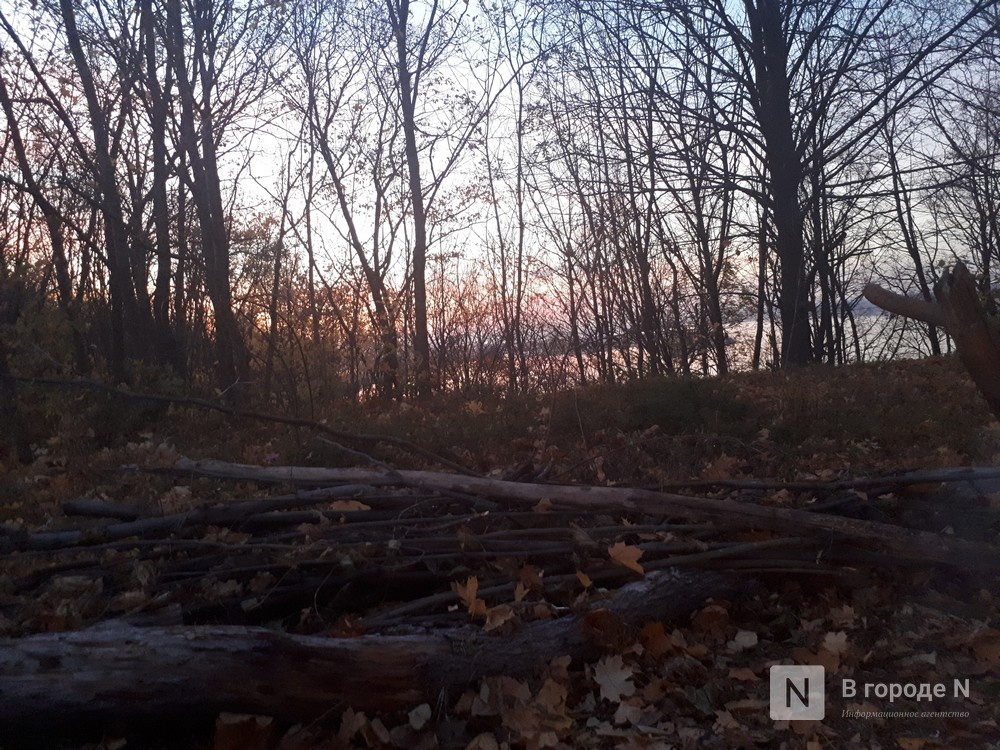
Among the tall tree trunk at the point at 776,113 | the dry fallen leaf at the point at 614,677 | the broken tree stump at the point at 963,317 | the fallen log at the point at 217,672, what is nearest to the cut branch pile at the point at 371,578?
the fallen log at the point at 217,672

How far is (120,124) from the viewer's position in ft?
48.6

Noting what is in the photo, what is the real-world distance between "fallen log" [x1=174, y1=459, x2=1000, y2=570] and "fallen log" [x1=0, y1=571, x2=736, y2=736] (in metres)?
1.28

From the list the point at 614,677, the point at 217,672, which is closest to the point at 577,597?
the point at 614,677

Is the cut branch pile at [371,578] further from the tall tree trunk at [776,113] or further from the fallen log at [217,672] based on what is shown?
the tall tree trunk at [776,113]

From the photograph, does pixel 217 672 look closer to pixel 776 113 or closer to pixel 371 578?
pixel 371 578

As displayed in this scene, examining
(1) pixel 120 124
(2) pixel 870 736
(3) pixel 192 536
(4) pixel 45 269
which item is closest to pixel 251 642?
(3) pixel 192 536

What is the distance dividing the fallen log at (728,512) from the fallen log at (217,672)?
1279 millimetres

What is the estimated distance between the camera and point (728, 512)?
13.5 feet

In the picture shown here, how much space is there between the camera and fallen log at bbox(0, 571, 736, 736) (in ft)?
9.29

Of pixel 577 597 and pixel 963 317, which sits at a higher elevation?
pixel 963 317

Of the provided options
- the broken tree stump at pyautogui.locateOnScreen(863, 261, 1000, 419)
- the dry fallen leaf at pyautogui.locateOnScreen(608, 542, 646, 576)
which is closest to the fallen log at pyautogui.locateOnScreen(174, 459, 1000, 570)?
the dry fallen leaf at pyautogui.locateOnScreen(608, 542, 646, 576)

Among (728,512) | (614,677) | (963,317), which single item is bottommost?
(614,677)

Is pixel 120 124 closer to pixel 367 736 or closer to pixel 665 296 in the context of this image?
pixel 665 296

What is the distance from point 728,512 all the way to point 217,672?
8.09 ft
